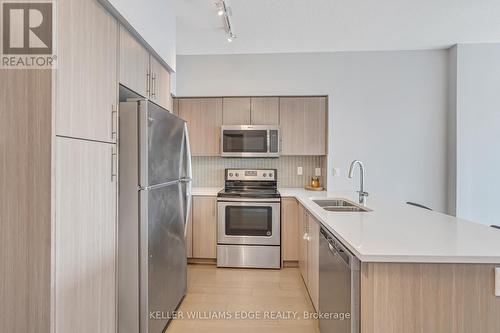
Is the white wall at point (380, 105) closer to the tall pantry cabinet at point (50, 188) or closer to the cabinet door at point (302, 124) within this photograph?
the cabinet door at point (302, 124)

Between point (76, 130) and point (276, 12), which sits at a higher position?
point (276, 12)

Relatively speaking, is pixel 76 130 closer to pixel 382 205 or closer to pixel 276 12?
pixel 276 12

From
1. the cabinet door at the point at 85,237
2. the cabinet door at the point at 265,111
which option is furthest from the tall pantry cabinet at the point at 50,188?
the cabinet door at the point at 265,111

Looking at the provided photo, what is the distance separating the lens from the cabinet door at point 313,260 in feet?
7.10

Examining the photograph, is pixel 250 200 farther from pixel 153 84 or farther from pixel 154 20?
pixel 154 20

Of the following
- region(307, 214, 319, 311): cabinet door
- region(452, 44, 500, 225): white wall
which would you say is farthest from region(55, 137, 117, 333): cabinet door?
region(452, 44, 500, 225): white wall

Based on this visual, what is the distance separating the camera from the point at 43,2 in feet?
3.93

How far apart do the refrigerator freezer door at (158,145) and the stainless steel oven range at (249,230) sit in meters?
1.15

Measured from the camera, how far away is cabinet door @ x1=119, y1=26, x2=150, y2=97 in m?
1.79

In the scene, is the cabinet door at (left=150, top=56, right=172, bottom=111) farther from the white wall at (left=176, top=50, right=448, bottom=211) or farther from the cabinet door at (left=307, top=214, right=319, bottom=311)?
the cabinet door at (left=307, top=214, right=319, bottom=311)

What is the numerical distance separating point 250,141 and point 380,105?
184 centimetres

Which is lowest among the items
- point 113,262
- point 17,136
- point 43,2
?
point 113,262

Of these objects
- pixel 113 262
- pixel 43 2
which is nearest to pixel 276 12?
pixel 43 2

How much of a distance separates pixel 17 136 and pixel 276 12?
2.42 meters
